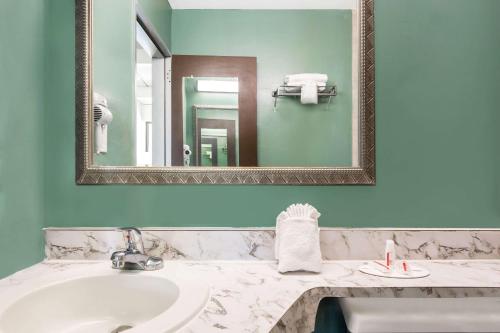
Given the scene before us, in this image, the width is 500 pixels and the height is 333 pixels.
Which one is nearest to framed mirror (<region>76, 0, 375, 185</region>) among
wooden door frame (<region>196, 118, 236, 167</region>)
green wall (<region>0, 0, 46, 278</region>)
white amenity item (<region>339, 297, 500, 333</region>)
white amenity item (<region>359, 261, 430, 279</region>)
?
wooden door frame (<region>196, 118, 236, 167</region>)

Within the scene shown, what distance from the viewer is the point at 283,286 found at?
0.85 m

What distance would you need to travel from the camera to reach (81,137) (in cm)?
112

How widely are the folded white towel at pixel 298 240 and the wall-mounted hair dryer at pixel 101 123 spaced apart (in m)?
0.63

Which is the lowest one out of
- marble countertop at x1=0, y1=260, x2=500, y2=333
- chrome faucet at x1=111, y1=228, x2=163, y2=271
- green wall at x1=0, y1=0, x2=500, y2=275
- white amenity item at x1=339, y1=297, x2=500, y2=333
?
white amenity item at x1=339, y1=297, x2=500, y2=333

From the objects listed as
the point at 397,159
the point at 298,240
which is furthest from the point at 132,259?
the point at 397,159

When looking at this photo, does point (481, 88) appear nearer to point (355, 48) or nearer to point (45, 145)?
point (355, 48)

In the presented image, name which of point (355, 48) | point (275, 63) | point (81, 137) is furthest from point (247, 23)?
point (81, 137)

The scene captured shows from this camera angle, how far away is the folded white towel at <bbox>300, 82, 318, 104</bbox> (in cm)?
112

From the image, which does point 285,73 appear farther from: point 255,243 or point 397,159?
point 255,243

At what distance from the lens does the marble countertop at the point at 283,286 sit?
67cm

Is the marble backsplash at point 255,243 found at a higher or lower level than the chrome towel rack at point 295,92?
lower

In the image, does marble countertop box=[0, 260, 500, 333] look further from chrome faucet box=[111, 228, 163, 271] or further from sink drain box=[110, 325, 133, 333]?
sink drain box=[110, 325, 133, 333]

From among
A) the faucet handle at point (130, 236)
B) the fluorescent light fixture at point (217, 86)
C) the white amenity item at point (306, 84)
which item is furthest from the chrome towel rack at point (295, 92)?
the faucet handle at point (130, 236)

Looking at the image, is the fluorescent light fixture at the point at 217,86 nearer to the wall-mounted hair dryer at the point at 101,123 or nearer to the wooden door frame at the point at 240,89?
the wooden door frame at the point at 240,89
